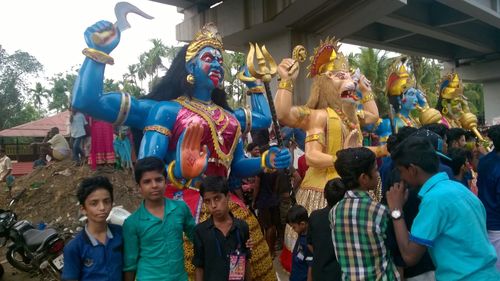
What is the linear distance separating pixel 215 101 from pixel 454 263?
2027mm

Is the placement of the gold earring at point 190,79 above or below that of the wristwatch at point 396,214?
above

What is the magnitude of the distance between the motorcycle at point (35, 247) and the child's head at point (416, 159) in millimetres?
3102

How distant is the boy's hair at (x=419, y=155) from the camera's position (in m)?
1.76

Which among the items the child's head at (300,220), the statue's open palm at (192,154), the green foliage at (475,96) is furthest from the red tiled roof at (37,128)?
the green foliage at (475,96)

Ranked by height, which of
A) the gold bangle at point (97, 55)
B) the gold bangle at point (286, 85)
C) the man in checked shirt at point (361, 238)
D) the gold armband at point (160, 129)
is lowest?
the man in checked shirt at point (361, 238)

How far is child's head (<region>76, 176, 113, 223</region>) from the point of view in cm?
195

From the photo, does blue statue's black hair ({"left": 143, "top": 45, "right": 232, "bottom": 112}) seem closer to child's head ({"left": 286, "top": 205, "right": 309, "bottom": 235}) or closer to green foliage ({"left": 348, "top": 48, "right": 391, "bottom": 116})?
child's head ({"left": 286, "top": 205, "right": 309, "bottom": 235})

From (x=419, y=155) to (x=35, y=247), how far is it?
339cm

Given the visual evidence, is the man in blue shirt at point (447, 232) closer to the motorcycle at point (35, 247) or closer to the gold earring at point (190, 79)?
the gold earring at point (190, 79)

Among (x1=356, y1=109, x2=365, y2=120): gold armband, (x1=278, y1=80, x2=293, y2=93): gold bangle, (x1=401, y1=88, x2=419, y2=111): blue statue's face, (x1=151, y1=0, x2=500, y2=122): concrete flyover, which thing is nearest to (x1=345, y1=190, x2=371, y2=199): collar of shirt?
(x1=278, y1=80, x2=293, y2=93): gold bangle

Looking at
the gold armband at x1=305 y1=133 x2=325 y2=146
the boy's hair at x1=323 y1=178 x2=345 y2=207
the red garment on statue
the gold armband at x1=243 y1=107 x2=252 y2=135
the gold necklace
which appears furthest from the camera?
the red garment on statue

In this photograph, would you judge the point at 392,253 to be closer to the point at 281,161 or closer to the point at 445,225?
the point at 445,225

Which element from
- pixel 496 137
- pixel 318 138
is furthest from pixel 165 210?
pixel 496 137

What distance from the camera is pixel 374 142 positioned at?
4875 millimetres
